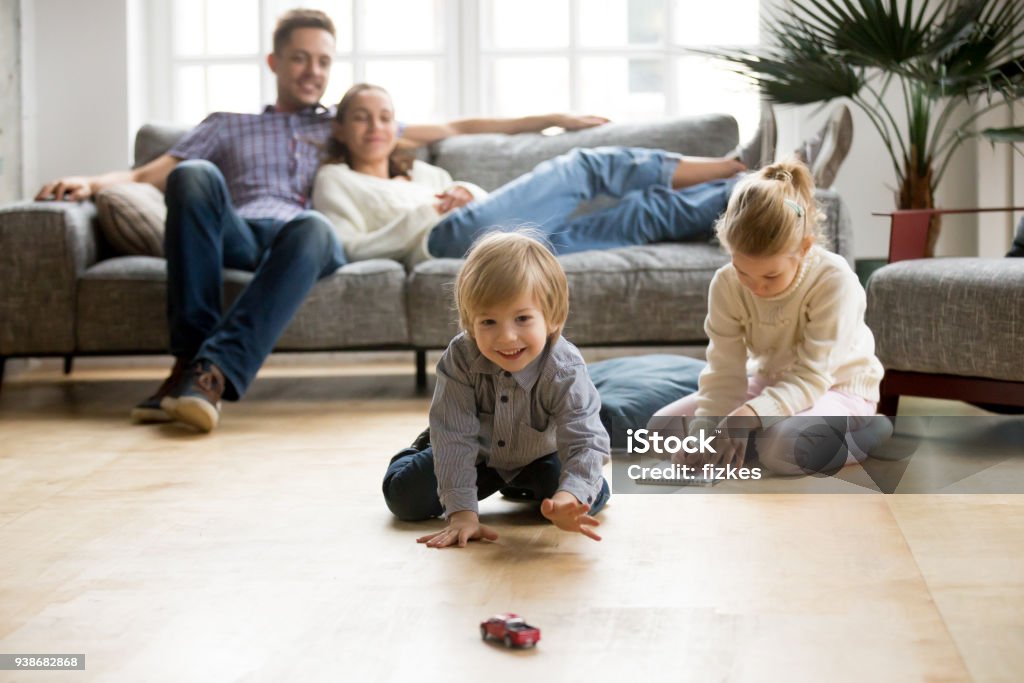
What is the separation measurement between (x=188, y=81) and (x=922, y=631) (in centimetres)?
364

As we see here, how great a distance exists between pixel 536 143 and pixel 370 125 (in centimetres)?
51

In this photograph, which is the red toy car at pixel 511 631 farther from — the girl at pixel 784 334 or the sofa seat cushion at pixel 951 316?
the sofa seat cushion at pixel 951 316

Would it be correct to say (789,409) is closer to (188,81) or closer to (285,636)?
(285,636)

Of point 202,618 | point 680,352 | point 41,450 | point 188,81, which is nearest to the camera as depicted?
point 202,618

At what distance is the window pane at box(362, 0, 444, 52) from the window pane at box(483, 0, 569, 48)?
18cm

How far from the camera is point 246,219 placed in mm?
3307

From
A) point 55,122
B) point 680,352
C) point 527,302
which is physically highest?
point 55,122

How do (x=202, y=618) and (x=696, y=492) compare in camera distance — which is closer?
(x=202, y=618)

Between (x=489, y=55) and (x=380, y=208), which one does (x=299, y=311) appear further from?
(x=489, y=55)

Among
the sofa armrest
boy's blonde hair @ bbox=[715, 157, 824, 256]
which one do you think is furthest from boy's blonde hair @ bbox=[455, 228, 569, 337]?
the sofa armrest

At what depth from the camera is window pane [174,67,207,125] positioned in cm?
439

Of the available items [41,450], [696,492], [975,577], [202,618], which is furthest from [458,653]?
[41,450]

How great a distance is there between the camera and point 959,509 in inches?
76.3

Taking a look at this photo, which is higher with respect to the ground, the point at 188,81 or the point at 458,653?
the point at 188,81
